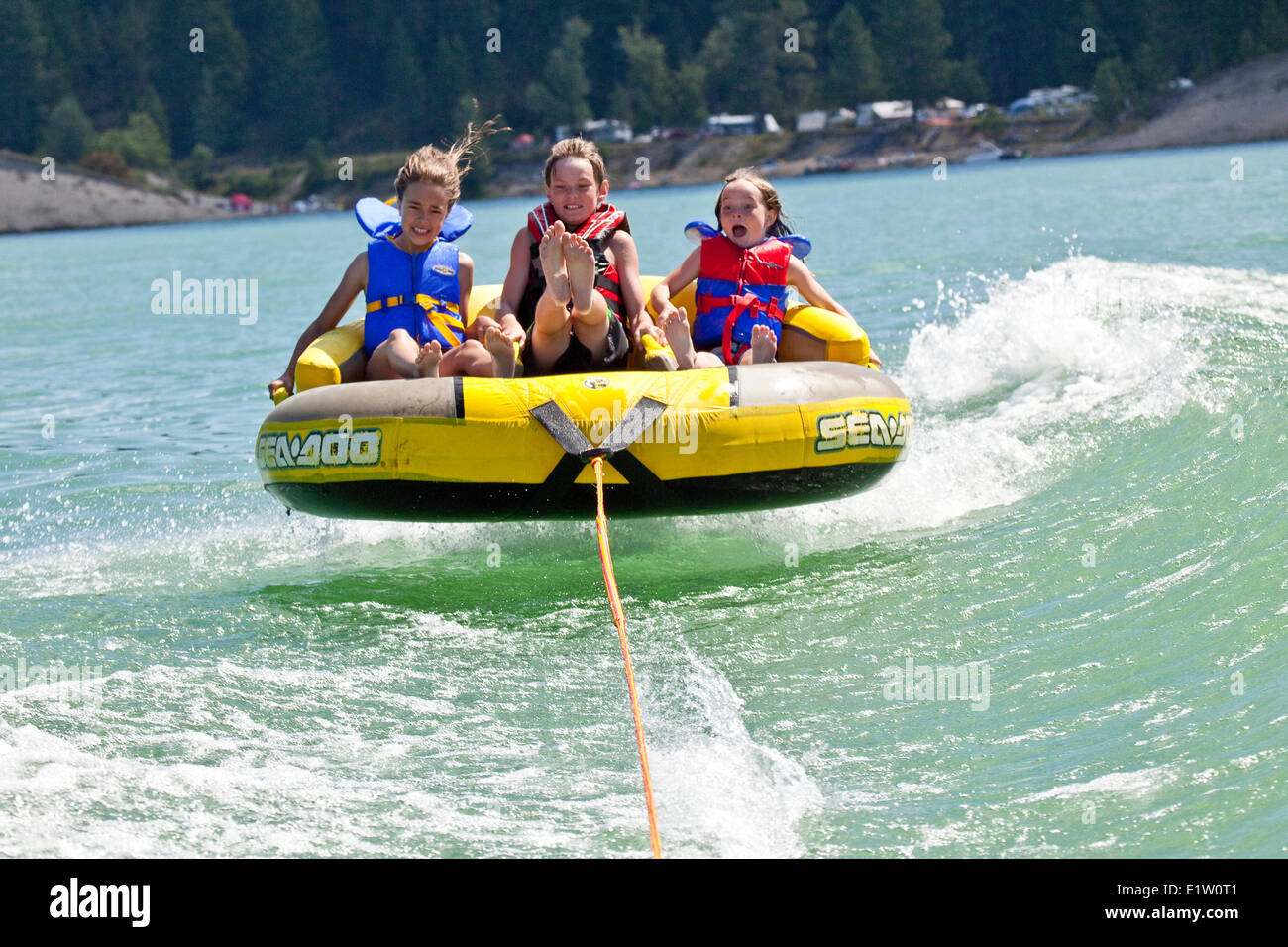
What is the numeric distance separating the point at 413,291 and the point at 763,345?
1.32 meters

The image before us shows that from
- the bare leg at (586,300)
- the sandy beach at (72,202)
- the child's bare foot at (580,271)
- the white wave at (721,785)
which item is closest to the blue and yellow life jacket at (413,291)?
the bare leg at (586,300)

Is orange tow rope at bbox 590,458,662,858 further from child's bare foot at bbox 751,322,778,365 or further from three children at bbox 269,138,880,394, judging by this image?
child's bare foot at bbox 751,322,778,365

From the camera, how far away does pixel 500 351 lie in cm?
483

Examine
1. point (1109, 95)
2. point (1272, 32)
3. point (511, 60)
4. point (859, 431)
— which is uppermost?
point (511, 60)

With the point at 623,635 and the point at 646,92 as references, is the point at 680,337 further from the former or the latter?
the point at 646,92

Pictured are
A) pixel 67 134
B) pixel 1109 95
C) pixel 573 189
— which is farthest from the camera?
pixel 67 134

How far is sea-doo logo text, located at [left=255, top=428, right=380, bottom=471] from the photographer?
4.73m

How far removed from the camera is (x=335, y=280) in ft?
66.7
